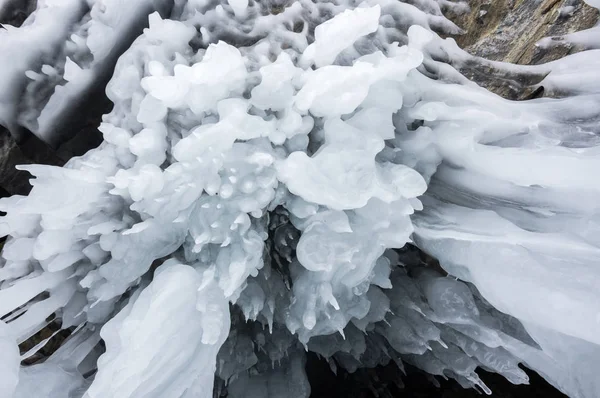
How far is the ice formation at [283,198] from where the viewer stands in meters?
1.80

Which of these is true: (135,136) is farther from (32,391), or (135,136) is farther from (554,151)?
(554,151)

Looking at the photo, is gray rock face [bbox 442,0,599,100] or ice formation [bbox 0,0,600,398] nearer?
ice formation [bbox 0,0,600,398]

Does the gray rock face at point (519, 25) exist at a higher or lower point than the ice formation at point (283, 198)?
higher

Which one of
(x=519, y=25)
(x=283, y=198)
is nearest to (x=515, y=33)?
(x=519, y=25)

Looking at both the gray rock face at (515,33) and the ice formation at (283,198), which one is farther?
the gray rock face at (515,33)

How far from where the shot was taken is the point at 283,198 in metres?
2.02

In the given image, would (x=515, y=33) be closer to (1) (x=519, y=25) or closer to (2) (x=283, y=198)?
(1) (x=519, y=25)

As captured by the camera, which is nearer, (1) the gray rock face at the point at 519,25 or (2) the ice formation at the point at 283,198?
(2) the ice formation at the point at 283,198

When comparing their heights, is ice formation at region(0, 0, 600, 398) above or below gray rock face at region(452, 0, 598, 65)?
below

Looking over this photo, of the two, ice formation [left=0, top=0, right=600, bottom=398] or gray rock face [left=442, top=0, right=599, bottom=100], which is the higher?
gray rock face [left=442, top=0, right=599, bottom=100]

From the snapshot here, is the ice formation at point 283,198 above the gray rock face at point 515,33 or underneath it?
underneath

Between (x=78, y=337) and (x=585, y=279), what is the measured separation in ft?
6.58

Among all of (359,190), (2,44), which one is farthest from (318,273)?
(2,44)

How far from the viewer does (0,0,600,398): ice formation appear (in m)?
1.80
